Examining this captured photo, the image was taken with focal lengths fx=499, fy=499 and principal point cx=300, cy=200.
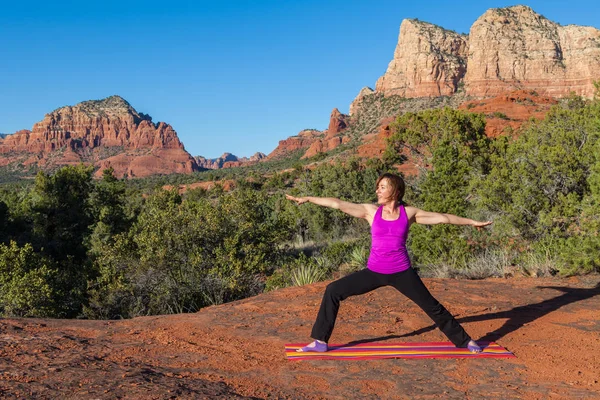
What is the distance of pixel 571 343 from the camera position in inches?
210

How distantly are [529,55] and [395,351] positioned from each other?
98.0 m

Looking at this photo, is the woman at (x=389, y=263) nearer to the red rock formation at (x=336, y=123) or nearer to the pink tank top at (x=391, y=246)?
the pink tank top at (x=391, y=246)

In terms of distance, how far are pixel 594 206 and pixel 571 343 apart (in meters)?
5.46

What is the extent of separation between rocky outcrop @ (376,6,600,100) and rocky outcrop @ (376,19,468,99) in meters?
0.19

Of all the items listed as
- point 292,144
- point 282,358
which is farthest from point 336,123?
A: point 282,358

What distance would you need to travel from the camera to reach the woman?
4688 mm

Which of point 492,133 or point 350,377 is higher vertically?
point 492,133

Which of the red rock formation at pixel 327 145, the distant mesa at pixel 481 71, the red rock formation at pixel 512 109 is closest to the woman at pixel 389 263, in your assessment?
the red rock formation at pixel 512 109

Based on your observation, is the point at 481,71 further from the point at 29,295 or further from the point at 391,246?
the point at 391,246

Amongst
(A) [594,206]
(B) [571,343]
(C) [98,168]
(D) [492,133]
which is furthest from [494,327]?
(C) [98,168]

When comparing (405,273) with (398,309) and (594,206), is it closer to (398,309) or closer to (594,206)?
(398,309)

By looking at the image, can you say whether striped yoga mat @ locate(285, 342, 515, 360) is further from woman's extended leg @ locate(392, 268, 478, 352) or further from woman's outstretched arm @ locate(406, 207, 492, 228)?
woman's outstretched arm @ locate(406, 207, 492, 228)

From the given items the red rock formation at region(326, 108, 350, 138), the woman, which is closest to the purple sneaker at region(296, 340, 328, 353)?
the woman

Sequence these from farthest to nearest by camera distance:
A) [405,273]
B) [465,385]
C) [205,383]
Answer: [405,273] → [465,385] → [205,383]
